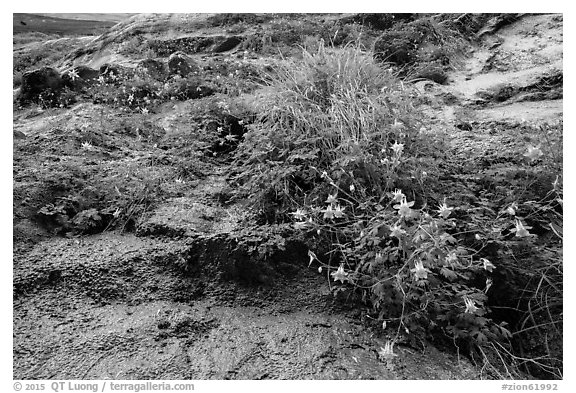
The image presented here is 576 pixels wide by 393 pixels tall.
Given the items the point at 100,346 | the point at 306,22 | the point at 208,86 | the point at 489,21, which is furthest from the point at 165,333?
the point at 489,21

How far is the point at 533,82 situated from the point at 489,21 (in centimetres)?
202

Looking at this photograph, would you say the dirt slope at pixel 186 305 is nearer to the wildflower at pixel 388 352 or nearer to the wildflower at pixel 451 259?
the wildflower at pixel 388 352

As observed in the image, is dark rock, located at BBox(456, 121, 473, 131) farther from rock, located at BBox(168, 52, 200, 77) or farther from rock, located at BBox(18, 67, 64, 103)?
rock, located at BBox(18, 67, 64, 103)

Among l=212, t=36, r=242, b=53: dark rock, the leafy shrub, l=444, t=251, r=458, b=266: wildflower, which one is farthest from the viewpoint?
l=212, t=36, r=242, b=53: dark rock

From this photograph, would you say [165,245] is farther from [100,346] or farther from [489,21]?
[489,21]

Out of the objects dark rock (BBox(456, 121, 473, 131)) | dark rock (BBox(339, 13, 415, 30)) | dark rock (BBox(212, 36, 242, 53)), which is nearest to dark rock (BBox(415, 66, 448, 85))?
dark rock (BBox(456, 121, 473, 131))

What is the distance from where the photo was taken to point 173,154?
3.80m

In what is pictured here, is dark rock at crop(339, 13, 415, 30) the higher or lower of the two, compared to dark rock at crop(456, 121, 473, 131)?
higher

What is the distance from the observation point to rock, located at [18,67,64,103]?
508 cm

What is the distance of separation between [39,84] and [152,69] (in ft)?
4.13

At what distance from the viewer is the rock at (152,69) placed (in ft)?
17.8

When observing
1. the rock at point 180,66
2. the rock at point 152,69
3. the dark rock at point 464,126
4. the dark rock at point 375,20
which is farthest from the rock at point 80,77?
the dark rock at point 464,126

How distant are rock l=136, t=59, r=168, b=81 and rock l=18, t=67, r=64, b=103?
892 millimetres

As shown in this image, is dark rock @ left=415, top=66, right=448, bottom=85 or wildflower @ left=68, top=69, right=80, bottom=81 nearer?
wildflower @ left=68, top=69, right=80, bottom=81
